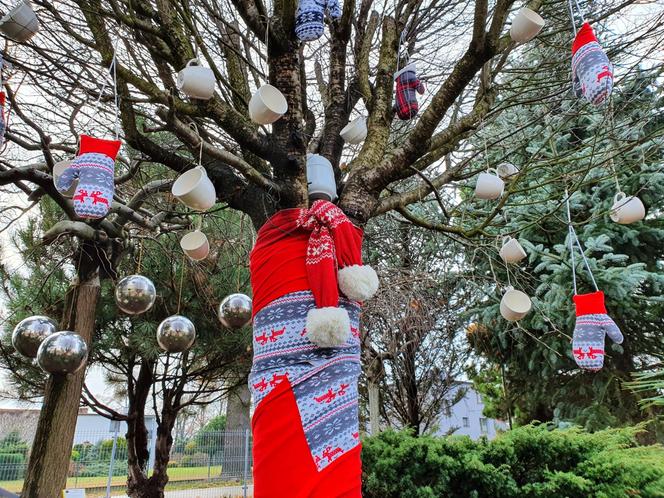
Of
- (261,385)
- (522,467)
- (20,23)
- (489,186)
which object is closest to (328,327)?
(261,385)

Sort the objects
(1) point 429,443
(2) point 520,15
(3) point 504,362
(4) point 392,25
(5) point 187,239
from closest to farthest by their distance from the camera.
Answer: (2) point 520,15 → (5) point 187,239 → (4) point 392,25 → (1) point 429,443 → (3) point 504,362

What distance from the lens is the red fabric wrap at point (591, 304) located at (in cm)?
294

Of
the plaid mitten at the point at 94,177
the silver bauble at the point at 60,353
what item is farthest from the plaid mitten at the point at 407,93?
the silver bauble at the point at 60,353

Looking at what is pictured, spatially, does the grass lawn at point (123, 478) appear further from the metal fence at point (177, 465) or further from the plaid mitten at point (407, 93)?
the plaid mitten at point (407, 93)

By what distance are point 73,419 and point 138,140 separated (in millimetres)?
2085

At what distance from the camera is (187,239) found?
8.57ft

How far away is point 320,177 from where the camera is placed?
7.84ft

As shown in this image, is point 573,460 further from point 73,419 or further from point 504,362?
point 73,419

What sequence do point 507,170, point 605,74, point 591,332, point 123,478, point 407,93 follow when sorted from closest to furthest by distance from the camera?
point 605,74 < point 407,93 < point 591,332 < point 507,170 < point 123,478

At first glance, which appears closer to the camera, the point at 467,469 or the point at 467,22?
the point at 467,469

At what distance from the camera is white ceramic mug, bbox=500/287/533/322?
113 inches

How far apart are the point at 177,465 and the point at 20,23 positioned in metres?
8.75

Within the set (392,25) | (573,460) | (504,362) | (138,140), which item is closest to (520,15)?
(392,25)

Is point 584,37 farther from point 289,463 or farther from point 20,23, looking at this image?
point 20,23
